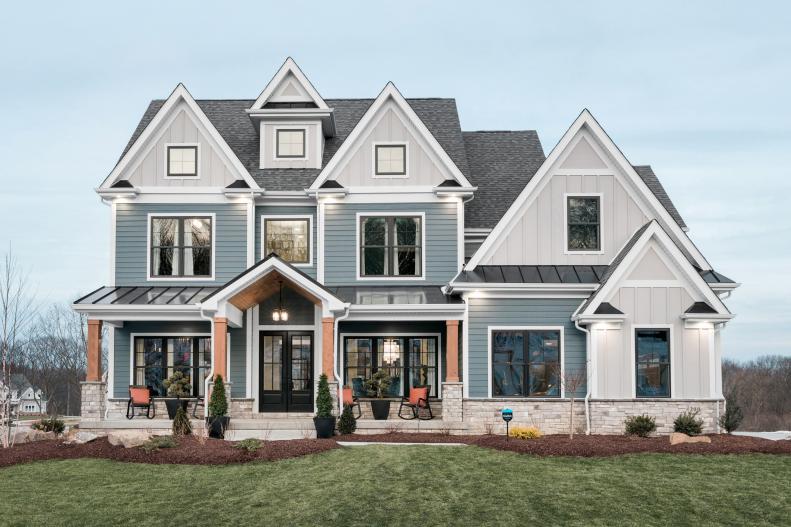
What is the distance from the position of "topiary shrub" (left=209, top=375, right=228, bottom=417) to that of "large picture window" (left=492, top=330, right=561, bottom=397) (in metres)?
6.16

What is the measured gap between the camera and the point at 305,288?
1970 centimetres

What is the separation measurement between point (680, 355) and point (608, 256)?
3.06 meters

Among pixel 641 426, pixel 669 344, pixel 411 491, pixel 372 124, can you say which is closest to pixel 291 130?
pixel 372 124

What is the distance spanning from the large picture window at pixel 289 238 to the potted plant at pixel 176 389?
3.85 metres

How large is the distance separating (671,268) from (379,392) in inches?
291

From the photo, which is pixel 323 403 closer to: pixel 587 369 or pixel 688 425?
pixel 587 369

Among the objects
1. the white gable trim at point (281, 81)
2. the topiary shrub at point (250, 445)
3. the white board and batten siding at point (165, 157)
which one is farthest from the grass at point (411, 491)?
the white gable trim at point (281, 81)

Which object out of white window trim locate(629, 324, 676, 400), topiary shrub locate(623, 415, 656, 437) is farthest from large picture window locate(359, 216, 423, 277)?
topiary shrub locate(623, 415, 656, 437)

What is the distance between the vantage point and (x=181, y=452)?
1573 centimetres

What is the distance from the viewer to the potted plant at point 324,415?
1819cm

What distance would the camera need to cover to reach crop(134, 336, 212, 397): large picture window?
2194cm

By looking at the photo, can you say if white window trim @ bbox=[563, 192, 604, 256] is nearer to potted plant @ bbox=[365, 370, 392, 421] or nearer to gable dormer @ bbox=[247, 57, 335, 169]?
potted plant @ bbox=[365, 370, 392, 421]

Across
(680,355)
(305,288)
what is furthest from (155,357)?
(680,355)

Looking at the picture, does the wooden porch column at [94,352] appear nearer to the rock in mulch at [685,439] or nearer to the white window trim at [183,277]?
the white window trim at [183,277]
